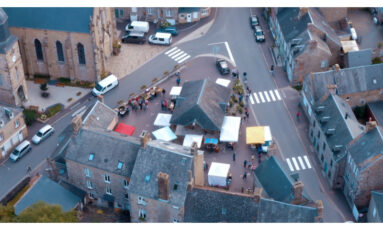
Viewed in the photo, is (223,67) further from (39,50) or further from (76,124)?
(76,124)

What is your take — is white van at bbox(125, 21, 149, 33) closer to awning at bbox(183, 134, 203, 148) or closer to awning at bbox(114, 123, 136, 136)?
awning at bbox(114, 123, 136, 136)

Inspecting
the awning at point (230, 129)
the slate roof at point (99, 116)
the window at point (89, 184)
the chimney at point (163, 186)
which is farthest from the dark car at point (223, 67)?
the chimney at point (163, 186)

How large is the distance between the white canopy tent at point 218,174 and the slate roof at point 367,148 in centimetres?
2002

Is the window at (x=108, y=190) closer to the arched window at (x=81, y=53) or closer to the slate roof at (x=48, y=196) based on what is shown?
the slate roof at (x=48, y=196)

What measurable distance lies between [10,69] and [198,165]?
40014mm

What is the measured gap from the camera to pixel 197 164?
99625 millimetres

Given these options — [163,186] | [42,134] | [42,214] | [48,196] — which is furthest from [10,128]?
[163,186]

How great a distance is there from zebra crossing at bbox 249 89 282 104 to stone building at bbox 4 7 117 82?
99.1 ft

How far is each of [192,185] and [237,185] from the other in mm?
14561

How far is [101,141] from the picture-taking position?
10262 centimetres

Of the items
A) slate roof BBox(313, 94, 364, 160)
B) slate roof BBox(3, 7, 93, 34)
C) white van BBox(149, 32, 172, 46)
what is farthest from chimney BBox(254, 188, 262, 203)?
white van BBox(149, 32, 172, 46)

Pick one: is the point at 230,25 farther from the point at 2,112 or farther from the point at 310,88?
the point at 2,112

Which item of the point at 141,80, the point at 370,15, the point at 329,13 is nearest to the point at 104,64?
the point at 141,80

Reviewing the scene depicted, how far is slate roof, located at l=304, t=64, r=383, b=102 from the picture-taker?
390ft
